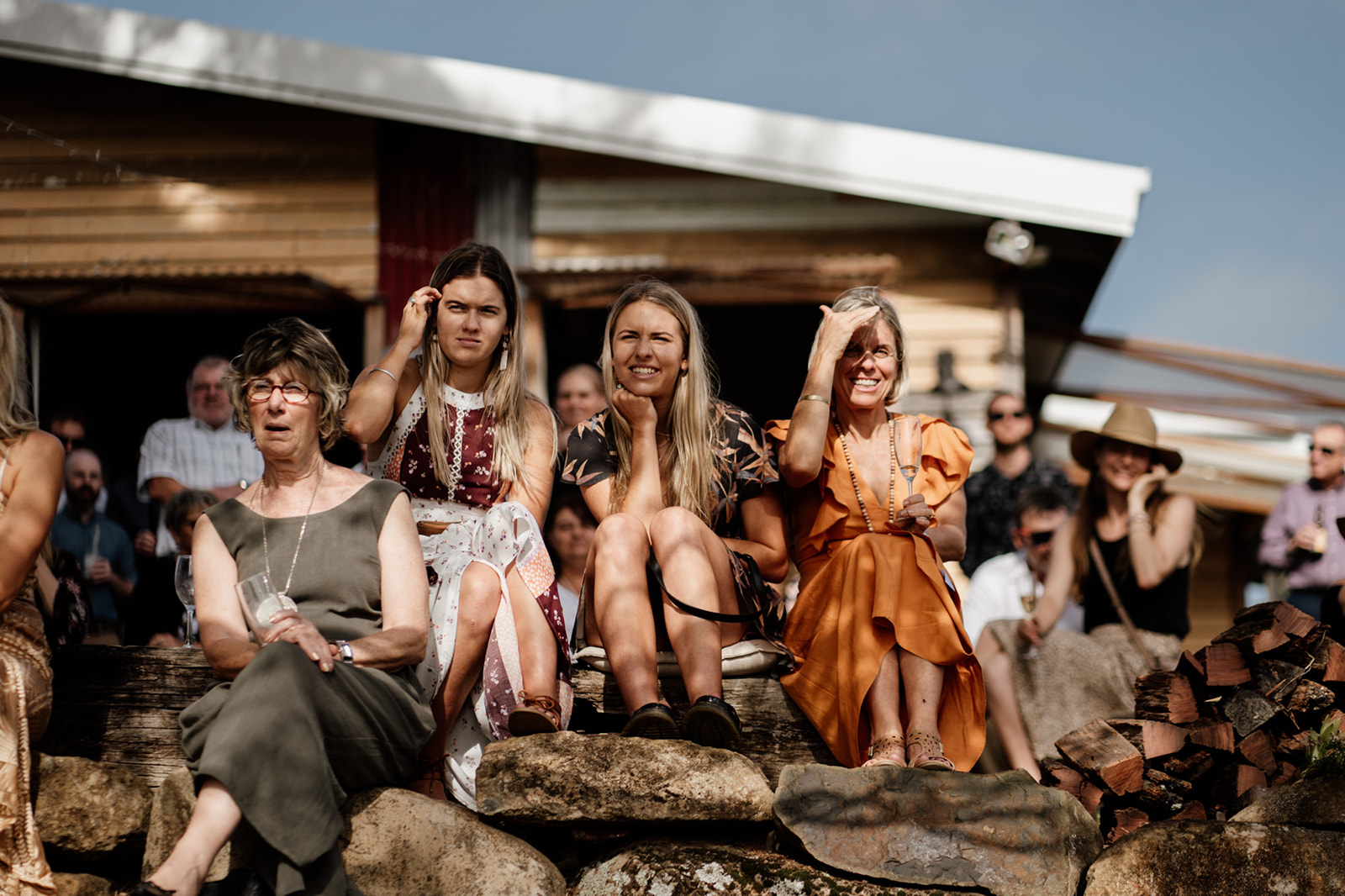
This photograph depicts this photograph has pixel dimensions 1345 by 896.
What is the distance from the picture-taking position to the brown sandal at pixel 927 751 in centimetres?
350

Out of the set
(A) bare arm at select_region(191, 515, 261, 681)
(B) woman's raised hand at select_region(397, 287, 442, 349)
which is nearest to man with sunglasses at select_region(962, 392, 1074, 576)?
(B) woman's raised hand at select_region(397, 287, 442, 349)

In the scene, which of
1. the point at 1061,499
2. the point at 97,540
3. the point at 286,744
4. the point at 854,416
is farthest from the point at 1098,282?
the point at 286,744

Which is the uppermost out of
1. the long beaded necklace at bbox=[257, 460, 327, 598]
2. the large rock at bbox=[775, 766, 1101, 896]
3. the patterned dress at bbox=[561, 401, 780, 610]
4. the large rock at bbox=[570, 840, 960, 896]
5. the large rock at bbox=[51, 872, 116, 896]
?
the patterned dress at bbox=[561, 401, 780, 610]

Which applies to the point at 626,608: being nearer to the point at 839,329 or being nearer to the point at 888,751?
the point at 888,751

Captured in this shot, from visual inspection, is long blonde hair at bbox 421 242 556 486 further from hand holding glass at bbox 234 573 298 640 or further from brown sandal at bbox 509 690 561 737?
hand holding glass at bbox 234 573 298 640

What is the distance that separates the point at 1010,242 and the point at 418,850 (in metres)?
5.59

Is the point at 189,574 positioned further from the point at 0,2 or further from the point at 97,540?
the point at 0,2

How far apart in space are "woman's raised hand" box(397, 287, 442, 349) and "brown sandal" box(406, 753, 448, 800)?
127 cm

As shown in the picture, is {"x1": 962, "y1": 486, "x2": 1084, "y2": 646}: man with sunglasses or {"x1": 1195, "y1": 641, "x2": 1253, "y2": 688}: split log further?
{"x1": 962, "y1": 486, "x2": 1084, "y2": 646}: man with sunglasses

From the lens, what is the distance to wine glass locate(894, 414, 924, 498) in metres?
4.09

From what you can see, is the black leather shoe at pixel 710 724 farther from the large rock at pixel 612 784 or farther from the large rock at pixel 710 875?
the large rock at pixel 710 875

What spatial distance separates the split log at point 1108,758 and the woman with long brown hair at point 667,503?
104 centimetres

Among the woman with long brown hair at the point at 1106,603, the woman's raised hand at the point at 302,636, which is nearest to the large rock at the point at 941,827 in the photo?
the woman's raised hand at the point at 302,636

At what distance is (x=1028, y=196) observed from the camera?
25.0 ft
